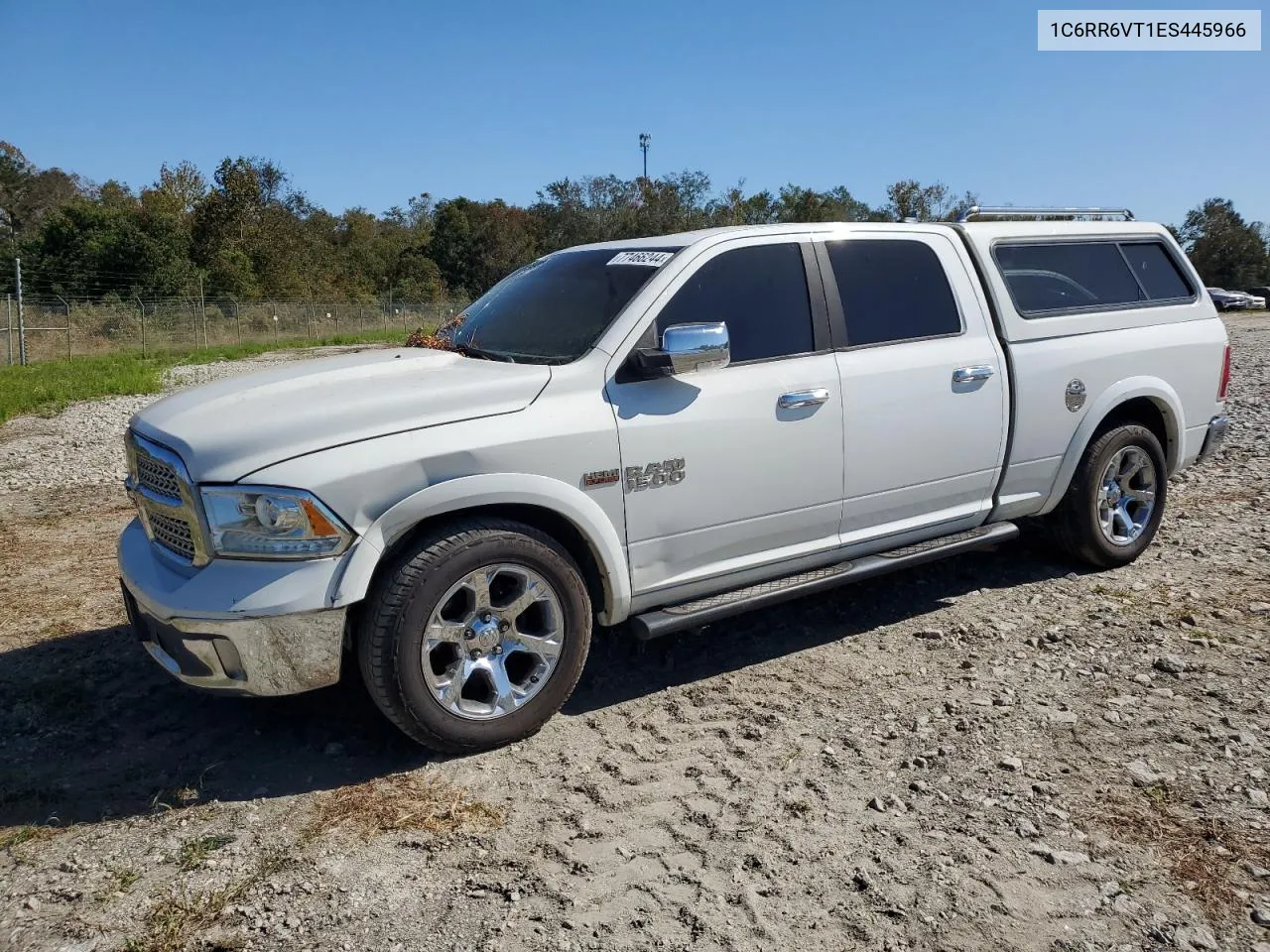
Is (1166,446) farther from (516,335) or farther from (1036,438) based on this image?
(516,335)

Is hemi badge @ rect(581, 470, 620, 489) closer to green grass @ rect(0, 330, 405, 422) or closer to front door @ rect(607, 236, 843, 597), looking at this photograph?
front door @ rect(607, 236, 843, 597)

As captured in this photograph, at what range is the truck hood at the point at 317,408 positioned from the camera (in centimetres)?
332

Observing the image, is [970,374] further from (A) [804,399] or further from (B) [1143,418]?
(B) [1143,418]

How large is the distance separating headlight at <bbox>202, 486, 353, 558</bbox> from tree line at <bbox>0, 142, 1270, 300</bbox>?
40.3 meters

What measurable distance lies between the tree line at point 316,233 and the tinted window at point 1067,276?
3764 cm

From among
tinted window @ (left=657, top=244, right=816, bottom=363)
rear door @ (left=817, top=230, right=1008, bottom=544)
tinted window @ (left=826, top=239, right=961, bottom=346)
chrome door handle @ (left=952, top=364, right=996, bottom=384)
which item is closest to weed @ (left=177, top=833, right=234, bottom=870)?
tinted window @ (left=657, top=244, right=816, bottom=363)

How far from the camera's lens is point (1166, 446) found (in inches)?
229

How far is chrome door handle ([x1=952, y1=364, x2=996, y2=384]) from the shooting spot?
15.4 ft

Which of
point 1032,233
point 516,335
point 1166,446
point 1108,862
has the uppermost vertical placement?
point 1032,233

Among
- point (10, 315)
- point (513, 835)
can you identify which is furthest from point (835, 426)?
point (10, 315)

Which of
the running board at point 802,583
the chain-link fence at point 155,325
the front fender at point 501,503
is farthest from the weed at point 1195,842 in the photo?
the chain-link fence at point 155,325

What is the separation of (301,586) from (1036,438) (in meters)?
3.70

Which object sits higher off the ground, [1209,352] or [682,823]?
[1209,352]

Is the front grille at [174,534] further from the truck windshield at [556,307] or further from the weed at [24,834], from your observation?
the truck windshield at [556,307]
